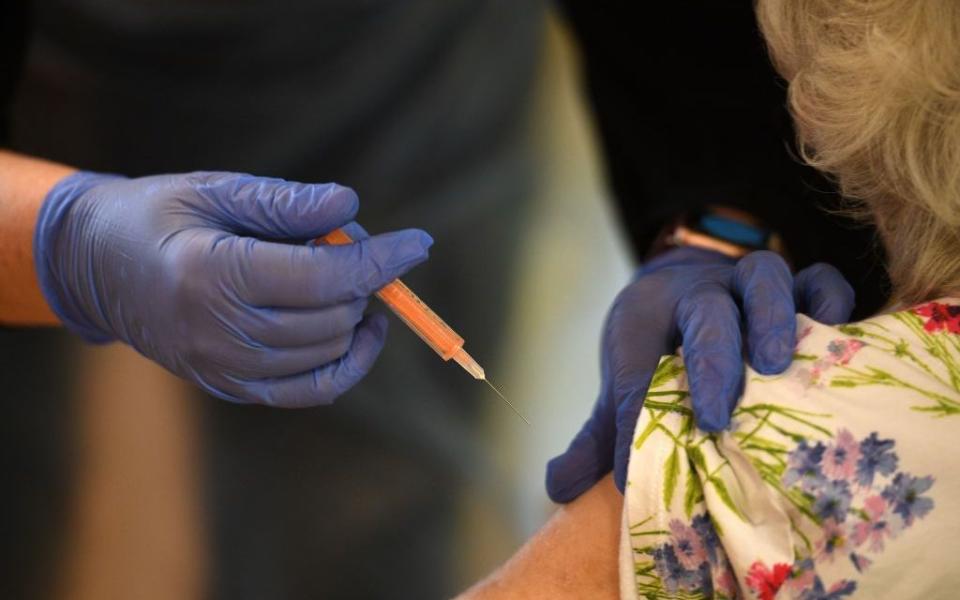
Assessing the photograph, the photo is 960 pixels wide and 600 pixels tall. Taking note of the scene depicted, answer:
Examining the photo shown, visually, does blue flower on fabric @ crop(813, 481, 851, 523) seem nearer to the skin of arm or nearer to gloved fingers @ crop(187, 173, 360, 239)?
the skin of arm

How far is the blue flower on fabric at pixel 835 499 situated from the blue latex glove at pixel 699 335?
4.0 inches

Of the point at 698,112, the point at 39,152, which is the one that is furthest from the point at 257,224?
the point at 39,152

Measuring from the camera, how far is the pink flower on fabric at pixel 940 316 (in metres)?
0.87

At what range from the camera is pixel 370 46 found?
6.28 feet

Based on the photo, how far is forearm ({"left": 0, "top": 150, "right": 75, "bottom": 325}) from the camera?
4.26 ft

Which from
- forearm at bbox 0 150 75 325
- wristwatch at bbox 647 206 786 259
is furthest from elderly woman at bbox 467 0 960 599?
forearm at bbox 0 150 75 325

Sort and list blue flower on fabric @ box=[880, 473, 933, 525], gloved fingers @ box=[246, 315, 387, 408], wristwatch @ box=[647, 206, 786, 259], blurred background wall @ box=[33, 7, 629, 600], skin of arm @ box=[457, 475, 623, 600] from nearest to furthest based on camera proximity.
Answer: blue flower on fabric @ box=[880, 473, 933, 525]
skin of arm @ box=[457, 475, 623, 600]
gloved fingers @ box=[246, 315, 387, 408]
wristwatch @ box=[647, 206, 786, 259]
blurred background wall @ box=[33, 7, 629, 600]

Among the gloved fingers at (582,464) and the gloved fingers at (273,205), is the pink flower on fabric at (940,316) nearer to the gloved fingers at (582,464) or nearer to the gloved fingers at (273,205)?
the gloved fingers at (582,464)

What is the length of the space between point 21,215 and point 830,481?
111cm

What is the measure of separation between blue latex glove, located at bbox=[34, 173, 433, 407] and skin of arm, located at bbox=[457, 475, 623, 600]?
0.96ft

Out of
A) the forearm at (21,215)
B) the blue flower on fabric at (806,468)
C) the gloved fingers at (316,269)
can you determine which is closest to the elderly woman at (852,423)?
the blue flower on fabric at (806,468)

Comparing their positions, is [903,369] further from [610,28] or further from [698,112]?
[610,28]

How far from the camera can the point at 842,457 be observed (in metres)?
0.81

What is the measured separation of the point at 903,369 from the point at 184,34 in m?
1.52
